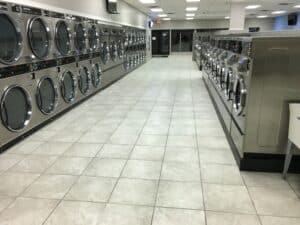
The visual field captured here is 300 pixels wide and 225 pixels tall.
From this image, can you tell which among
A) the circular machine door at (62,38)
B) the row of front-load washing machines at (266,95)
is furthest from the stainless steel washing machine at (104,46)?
the row of front-load washing machines at (266,95)

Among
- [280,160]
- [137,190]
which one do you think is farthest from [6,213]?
[280,160]

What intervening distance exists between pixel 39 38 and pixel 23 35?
1.50 feet

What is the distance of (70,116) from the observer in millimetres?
4656

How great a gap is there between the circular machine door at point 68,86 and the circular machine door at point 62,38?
0.41 meters

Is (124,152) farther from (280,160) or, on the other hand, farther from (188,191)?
(280,160)

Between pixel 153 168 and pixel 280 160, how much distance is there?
131 centimetres

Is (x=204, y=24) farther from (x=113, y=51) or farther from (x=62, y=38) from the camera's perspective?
(x=62, y=38)

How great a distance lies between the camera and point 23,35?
337cm

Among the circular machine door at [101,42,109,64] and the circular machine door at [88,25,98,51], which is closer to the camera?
the circular machine door at [88,25,98,51]

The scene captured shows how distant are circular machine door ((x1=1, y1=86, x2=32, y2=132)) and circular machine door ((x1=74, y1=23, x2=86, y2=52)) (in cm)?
185

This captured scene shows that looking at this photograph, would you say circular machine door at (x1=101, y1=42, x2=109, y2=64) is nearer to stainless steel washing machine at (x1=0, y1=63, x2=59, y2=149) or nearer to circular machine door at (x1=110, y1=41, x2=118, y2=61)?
circular machine door at (x1=110, y1=41, x2=118, y2=61)

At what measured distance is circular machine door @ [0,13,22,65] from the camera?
9.97 ft

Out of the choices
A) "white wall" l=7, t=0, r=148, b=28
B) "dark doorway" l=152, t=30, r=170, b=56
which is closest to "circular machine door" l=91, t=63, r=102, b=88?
"white wall" l=7, t=0, r=148, b=28

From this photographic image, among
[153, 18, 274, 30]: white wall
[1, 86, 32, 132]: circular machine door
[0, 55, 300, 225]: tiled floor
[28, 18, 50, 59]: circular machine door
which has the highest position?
[153, 18, 274, 30]: white wall
